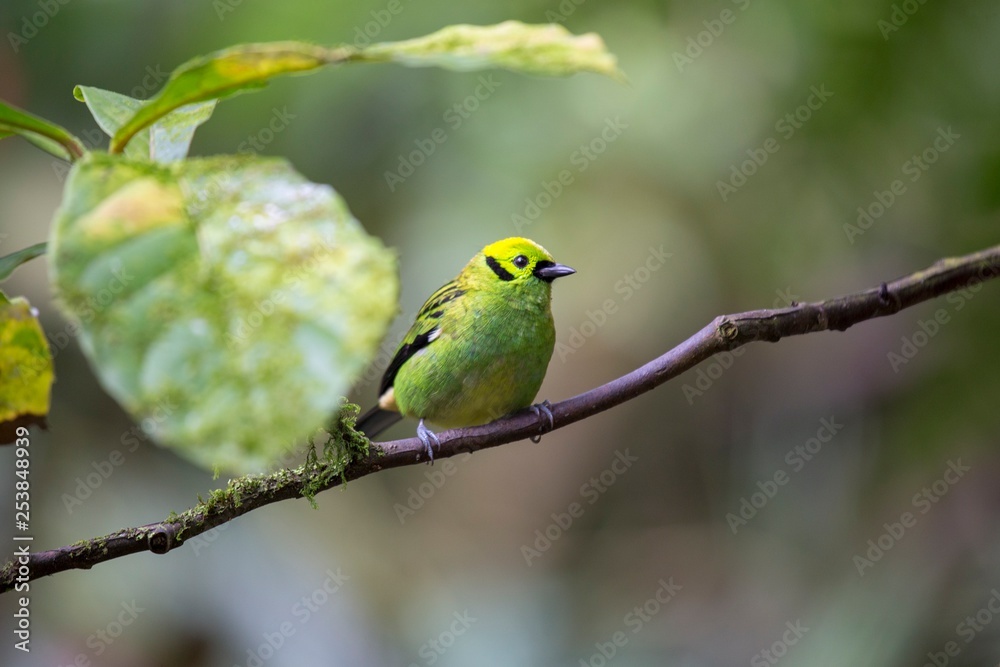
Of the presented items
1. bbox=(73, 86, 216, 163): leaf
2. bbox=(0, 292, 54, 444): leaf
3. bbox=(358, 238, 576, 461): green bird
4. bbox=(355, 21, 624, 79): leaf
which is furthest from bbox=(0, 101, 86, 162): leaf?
bbox=(358, 238, 576, 461): green bird

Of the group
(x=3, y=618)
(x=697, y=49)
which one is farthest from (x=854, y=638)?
(x=3, y=618)

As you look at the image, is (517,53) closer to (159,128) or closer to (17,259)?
(159,128)

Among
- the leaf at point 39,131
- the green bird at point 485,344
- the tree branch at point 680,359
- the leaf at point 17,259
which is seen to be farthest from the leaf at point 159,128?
the green bird at point 485,344

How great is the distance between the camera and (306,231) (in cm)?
86

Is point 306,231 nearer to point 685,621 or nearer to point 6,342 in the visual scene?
point 6,342

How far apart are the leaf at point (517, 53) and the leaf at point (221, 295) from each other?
16 centimetres

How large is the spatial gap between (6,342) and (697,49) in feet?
12.6

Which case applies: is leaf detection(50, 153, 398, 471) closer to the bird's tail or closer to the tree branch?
the tree branch

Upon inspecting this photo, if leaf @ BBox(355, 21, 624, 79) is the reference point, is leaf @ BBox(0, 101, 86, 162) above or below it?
below

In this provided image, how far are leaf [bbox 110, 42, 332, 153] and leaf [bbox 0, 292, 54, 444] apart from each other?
0.99 feet

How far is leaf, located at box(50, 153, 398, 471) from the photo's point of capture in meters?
0.76

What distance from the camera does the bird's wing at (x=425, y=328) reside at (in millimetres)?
3168

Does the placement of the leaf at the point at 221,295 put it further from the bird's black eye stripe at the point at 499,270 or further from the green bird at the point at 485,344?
the bird's black eye stripe at the point at 499,270

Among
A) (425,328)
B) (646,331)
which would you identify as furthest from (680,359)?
(646,331)
